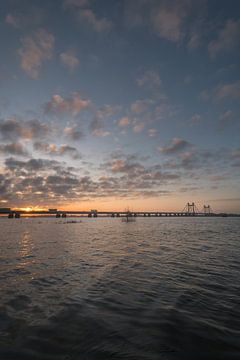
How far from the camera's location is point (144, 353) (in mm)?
5469

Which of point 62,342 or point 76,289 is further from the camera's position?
point 76,289

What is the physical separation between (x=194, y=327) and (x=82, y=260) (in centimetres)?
1347

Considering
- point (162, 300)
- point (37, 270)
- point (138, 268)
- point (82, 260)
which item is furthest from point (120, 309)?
point (82, 260)

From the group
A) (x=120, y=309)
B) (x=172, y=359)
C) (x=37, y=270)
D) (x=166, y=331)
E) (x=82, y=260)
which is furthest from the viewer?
(x=82, y=260)

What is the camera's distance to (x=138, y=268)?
15.8m

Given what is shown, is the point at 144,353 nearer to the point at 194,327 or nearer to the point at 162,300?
the point at 194,327

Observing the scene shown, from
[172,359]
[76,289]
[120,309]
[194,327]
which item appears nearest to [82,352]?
[172,359]

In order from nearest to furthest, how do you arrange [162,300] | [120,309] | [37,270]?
1. [120,309]
2. [162,300]
3. [37,270]

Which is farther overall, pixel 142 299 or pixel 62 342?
pixel 142 299

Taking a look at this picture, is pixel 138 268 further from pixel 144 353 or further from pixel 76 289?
pixel 144 353

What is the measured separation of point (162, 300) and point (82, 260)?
10957mm

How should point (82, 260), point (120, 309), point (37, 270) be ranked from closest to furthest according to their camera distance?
point (120, 309) < point (37, 270) < point (82, 260)

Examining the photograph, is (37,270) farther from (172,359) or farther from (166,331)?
(172,359)

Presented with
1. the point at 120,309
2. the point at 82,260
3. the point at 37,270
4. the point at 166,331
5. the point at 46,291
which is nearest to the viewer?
the point at 166,331
